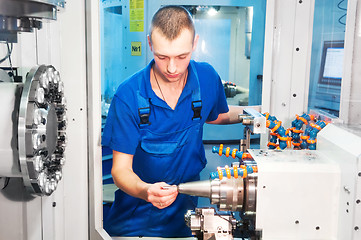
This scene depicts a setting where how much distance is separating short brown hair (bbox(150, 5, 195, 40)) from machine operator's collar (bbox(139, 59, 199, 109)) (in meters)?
0.21

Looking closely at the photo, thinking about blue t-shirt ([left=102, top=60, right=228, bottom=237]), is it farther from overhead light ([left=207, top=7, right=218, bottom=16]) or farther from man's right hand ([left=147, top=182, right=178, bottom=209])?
overhead light ([left=207, top=7, right=218, bottom=16])

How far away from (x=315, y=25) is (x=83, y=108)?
154 cm

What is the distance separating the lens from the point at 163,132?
7.42 feet

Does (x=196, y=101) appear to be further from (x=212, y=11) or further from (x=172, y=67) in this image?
(x=212, y=11)

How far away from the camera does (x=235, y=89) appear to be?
7.64ft

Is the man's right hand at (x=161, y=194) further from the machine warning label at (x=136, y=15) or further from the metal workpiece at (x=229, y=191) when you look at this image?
the machine warning label at (x=136, y=15)

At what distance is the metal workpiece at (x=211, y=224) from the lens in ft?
4.89

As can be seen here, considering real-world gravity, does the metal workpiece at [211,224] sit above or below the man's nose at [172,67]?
below

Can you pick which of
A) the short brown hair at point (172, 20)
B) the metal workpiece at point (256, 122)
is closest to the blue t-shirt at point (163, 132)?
the short brown hair at point (172, 20)

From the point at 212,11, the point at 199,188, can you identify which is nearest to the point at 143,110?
the point at 212,11

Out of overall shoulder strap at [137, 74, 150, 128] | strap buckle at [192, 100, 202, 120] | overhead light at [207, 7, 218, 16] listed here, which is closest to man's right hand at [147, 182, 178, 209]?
overall shoulder strap at [137, 74, 150, 128]

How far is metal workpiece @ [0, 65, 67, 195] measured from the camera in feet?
4.03

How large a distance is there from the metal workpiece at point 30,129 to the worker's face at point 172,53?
90 cm

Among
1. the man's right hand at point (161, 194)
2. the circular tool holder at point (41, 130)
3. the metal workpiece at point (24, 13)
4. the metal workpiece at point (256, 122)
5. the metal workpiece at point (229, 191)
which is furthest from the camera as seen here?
the man's right hand at point (161, 194)
